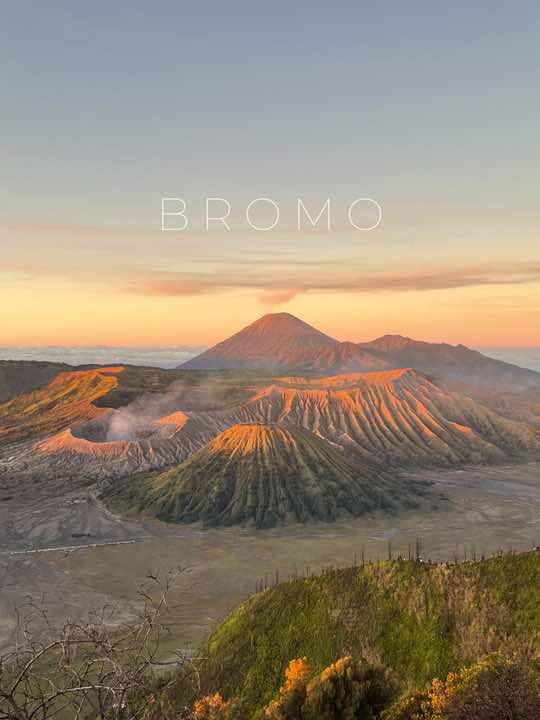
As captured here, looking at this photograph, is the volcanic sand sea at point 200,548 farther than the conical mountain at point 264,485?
No

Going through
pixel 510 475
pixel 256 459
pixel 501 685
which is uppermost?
pixel 501 685

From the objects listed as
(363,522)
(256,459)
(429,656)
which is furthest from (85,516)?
(429,656)

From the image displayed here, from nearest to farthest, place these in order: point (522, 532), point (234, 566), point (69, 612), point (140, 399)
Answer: point (69, 612) → point (234, 566) → point (522, 532) → point (140, 399)

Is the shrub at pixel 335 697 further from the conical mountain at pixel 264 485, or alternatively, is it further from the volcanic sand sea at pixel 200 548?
the conical mountain at pixel 264 485

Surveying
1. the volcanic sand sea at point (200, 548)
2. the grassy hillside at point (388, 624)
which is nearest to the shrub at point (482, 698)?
the grassy hillside at point (388, 624)

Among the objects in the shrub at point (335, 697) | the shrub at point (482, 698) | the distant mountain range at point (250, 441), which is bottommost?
the distant mountain range at point (250, 441)

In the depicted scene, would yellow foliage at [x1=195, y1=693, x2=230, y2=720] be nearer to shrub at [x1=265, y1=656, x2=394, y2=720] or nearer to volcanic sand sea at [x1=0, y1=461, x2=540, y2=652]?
shrub at [x1=265, y1=656, x2=394, y2=720]

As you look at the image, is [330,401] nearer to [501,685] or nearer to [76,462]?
[76,462]
